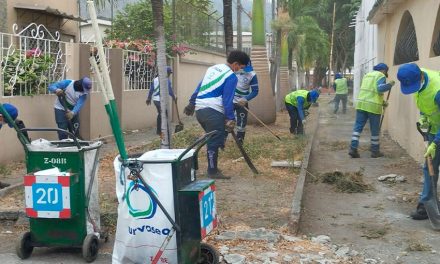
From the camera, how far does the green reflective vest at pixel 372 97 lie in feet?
33.4

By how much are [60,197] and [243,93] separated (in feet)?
22.0

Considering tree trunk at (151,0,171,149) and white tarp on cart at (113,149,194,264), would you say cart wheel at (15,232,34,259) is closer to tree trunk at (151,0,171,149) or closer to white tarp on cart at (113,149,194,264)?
white tarp on cart at (113,149,194,264)

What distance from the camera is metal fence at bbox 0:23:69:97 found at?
9141mm

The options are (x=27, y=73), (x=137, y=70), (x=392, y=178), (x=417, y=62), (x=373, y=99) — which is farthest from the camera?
(x=137, y=70)

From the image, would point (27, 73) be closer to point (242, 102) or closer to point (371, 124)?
point (242, 102)

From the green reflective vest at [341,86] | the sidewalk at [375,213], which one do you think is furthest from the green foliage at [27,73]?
the green reflective vest at [341,86]

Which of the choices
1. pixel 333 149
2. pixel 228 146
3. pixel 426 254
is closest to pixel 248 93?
pixel 228 146

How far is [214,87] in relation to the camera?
7.53 metres

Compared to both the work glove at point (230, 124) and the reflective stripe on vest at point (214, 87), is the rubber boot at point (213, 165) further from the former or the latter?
the reflective stripe on vest at point (214, 87)

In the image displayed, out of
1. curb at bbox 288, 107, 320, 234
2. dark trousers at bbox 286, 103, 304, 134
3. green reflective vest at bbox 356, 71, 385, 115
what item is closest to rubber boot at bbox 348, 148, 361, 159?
green reflective vest at bbox 356, 71, 385, 115

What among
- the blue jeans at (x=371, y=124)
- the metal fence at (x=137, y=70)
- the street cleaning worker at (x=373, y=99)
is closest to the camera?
the street cleaning worker at (x=373, y=99)

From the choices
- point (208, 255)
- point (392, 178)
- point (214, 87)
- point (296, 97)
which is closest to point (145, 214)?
point (208, 255)

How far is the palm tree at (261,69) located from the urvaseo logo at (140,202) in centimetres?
1142

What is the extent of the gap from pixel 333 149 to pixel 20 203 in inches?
289
